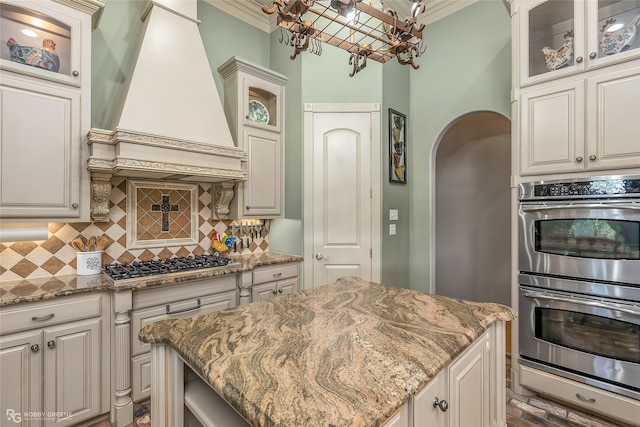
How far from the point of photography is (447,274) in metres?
4.32

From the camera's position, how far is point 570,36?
2.15 metres

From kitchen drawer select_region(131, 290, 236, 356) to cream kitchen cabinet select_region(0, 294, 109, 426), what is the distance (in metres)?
0.16

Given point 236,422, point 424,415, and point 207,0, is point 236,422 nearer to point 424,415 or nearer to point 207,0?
point 424,415

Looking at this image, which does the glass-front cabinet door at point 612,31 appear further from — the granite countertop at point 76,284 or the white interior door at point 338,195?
the granite countertop at point 76,284

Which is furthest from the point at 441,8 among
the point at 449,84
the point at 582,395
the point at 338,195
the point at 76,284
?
the point at 76,284

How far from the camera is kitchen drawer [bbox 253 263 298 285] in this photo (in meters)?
2.79

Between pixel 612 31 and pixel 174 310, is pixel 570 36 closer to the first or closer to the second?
pixel 612 31

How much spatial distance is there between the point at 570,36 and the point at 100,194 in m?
3.56

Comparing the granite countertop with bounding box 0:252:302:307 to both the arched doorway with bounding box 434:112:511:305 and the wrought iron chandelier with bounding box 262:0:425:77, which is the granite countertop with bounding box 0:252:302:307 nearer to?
the wrought iron chandelier with bounding box 262:0:425:77

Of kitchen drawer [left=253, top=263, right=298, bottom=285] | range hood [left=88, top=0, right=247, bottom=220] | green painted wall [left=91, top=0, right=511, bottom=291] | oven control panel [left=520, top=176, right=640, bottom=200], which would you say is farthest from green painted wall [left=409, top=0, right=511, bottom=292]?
range hood [left=88, top=0, right=247, bottom=220]

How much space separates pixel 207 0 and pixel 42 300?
10.1 feet

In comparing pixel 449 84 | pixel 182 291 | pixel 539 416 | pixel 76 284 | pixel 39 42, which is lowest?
pixel 539 416

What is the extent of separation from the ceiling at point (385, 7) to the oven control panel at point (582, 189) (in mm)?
2102

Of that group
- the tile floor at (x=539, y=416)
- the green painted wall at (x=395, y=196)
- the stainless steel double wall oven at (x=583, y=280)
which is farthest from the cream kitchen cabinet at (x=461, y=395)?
the green painted wall at (x=395, y=196)
